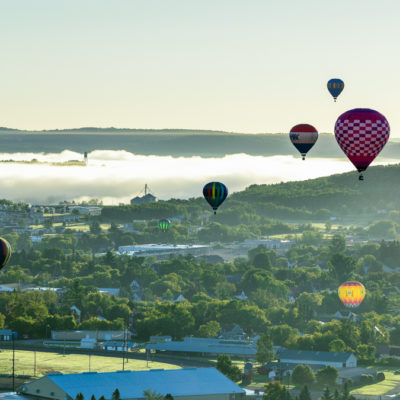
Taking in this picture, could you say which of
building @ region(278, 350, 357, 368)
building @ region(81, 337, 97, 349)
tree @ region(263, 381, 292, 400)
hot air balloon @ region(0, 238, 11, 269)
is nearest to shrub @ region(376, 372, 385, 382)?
building @ region(278, 350, 357, 368)

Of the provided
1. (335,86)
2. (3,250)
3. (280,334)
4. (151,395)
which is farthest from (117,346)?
(151,395)

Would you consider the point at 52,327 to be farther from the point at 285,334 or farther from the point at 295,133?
the point at 295,133

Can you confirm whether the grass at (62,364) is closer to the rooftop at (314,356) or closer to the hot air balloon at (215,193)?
the rooftop at (314,356)

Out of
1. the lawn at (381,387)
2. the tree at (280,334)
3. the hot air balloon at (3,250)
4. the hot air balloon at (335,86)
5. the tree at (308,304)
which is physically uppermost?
the hot air balloon at (335,86)

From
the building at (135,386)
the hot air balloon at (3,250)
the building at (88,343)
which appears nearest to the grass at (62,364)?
the building at (88,343)

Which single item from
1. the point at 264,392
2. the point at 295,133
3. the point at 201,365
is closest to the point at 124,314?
the point at 201,365

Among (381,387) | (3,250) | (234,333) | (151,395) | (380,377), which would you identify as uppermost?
(3,250)

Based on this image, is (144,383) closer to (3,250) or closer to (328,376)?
(328,376)
